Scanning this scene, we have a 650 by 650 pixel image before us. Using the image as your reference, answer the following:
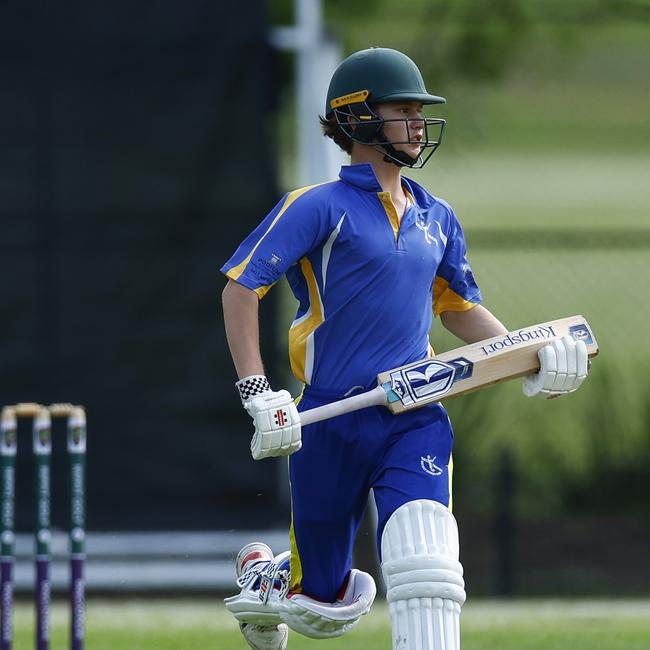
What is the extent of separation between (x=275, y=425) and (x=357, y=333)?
456 mm

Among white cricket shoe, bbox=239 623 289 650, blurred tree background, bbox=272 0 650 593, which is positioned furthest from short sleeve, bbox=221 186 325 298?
blurred tree background, bbox=272 0 650 593

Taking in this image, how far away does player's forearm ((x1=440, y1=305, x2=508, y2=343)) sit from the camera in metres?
5.23

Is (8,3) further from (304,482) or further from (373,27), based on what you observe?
(373,27)

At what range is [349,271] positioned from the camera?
483 centimetres

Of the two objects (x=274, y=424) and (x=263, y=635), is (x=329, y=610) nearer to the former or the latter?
(x=263, y=635)

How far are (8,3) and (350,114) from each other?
13.4 feet

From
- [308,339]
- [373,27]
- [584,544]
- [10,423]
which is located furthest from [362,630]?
[373,27]

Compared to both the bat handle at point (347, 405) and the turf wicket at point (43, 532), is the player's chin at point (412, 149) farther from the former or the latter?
the turf wicket at point (43, 532)

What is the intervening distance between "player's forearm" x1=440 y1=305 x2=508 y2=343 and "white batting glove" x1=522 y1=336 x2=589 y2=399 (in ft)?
1.19

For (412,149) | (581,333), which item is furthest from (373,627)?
(412,149)

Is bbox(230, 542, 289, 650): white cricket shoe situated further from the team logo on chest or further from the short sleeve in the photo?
the team logo on chest

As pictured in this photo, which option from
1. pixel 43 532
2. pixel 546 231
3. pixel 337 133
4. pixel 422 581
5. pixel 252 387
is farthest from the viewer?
pixel 546 231

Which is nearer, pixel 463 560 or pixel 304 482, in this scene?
pixel 304 482

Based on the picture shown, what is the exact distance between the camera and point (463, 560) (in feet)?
32.3
